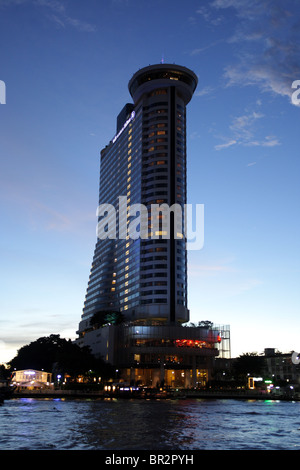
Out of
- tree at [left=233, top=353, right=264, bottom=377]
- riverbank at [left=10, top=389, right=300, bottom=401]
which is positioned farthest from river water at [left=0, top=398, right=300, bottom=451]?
tree at [left=233, top=353, right=264, bottom=377]

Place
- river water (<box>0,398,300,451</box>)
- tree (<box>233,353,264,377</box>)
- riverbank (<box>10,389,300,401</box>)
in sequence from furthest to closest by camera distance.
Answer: tree (<box>233,353,264,377</box>) → riverbank (<box>10,389,300,401</box>) → river water (<box>0,398,300,451</box>)

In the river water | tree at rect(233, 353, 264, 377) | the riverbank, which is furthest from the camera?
tree at rect(233, 353, 264, 377)

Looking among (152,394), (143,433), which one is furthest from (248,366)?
(143,433)

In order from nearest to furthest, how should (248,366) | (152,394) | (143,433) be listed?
(143,433) → (152,394) → (248,366)

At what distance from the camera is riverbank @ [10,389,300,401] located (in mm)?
129750

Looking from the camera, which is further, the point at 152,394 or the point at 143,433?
the point at 152,394

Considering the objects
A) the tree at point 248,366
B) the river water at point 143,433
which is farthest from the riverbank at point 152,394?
the river water at point 143,433

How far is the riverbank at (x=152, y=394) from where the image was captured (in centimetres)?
12975

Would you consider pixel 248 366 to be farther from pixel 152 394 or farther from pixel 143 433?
pixel 143 433

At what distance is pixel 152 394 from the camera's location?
130 m

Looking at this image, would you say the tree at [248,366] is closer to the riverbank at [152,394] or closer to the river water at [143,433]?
the riverbank at [152,394]

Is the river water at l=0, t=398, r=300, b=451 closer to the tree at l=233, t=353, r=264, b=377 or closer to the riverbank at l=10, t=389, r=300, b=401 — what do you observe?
the riverbank at l=10, t=389, r=300, b=401

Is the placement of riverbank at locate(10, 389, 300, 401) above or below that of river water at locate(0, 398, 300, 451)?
below
